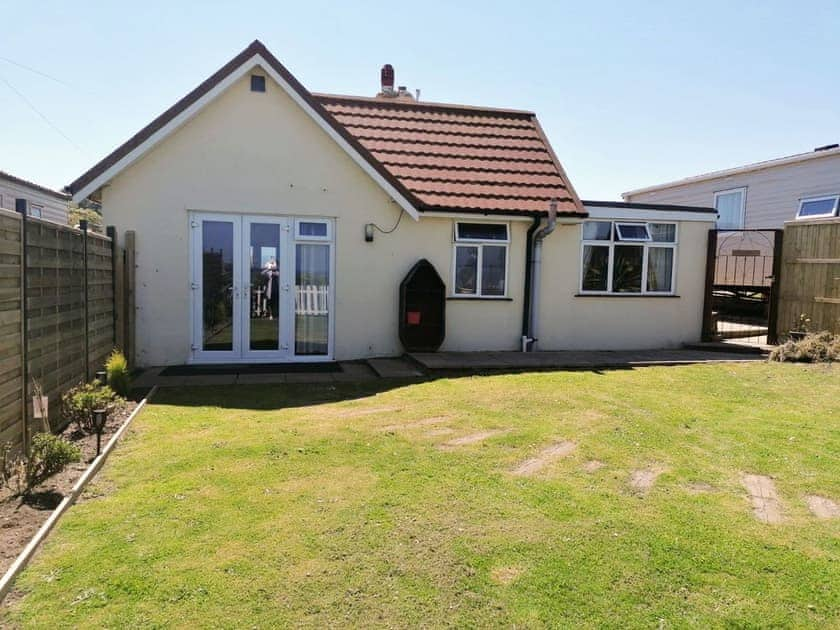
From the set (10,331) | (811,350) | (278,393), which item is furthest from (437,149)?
(10,331)

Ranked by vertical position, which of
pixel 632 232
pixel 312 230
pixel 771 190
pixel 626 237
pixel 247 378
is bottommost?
pixel 247 378

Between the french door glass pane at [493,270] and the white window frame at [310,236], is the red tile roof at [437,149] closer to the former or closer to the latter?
the french door glass pane at [493,270]

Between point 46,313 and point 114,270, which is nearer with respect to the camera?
point 46,313

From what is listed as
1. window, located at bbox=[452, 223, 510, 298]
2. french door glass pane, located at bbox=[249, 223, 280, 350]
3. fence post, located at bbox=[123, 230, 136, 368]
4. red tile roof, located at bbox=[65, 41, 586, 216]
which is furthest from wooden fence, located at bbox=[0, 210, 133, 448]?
window, located at bbox=[452, 223, 510, 298]

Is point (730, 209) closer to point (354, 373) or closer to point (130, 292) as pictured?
point (354, 373)

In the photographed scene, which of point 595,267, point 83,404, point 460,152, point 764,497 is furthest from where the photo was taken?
point 460,152

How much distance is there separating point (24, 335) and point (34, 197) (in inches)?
547

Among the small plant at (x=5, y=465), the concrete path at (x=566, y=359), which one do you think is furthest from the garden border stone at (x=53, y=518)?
the concrete path at (x=566, y=359)

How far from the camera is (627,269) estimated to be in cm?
1262

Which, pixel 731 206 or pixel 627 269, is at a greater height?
pixel 731 206

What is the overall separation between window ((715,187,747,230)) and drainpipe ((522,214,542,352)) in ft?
31.4

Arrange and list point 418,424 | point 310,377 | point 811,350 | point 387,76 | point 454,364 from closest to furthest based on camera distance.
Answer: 1. point 418,424
2. point 310,377
3. point 454,364
4. point 811,350
5. point 387,76

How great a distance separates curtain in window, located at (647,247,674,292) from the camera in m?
12.8

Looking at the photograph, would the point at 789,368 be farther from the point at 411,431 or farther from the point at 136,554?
the point at 136,554
